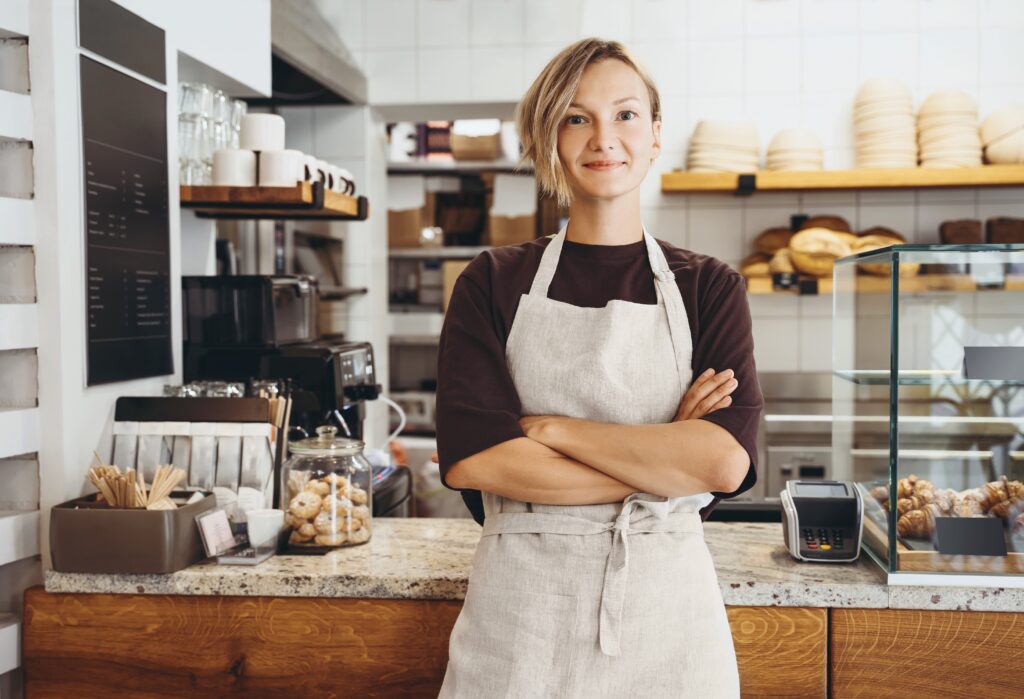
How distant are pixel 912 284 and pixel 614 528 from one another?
2.53 metres

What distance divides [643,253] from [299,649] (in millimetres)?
932

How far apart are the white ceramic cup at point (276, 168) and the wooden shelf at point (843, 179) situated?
189 cm

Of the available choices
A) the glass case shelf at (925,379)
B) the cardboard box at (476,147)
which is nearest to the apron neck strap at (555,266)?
the glass case shelf at (925,379)

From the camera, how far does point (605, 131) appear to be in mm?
1431

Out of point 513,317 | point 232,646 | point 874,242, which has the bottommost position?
point 232,646

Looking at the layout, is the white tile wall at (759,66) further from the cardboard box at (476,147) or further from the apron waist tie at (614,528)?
the apron waist tie at (614,528)

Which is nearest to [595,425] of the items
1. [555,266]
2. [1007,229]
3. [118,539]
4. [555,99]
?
[555,266]

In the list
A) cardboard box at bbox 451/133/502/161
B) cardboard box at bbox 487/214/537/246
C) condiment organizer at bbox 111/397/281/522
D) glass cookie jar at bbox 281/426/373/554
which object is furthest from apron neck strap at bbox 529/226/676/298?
cardboard box at bbox 451/133/502/161

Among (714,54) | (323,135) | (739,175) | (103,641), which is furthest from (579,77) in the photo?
(323,135)

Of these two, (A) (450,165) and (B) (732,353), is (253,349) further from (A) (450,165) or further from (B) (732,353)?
(A) (450,165)

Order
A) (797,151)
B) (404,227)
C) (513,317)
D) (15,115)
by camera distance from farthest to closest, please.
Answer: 1. (404,227)
2. (797,151)
3. (15,115)
4. (513,317)

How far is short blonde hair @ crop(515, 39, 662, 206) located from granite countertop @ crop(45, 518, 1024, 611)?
73 centimetres

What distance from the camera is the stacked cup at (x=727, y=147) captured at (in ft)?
12.4

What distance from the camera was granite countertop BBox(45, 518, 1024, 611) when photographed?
1618 mm
